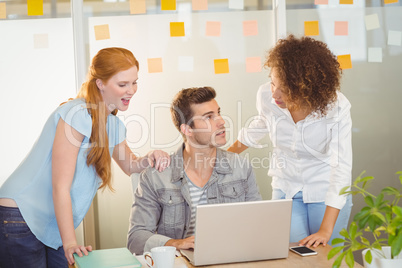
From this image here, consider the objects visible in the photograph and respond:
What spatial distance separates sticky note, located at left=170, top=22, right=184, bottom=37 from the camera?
3012 millimetres

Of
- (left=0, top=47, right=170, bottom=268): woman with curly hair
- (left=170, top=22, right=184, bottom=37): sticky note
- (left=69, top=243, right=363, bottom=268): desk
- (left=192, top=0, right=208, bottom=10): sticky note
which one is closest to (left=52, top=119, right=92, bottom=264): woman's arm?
(left=0, top=47, right=170, bottom=268): woman with curly hair

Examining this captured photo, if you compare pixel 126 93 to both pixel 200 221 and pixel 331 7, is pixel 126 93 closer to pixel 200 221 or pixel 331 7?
pixel 200 221

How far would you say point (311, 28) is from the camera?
3119 mm

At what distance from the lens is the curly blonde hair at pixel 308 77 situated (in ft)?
6.88

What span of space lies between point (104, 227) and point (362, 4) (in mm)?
2193

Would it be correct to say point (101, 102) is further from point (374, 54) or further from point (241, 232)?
point (374, 54)

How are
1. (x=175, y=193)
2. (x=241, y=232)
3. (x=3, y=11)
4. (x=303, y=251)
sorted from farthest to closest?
(x=3, y=11), (x=175, y=193), (x=303, y=251), (x=241, y=232)

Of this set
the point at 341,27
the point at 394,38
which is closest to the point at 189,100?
the point at 341,27

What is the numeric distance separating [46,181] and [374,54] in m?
2.31

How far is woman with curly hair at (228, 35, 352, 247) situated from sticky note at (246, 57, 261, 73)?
698 mm

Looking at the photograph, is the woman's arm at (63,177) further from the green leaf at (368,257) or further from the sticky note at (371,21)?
the sticky note at (371,21)

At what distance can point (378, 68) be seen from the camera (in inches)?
125

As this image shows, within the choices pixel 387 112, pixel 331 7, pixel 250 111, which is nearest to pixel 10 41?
pixel 250 111

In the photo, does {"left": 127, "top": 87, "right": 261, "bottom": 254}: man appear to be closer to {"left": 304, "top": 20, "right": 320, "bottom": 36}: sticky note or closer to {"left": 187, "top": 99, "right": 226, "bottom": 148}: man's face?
{"left": 187, "top": 99, "right": 226, "bottom": 148}: man's face
